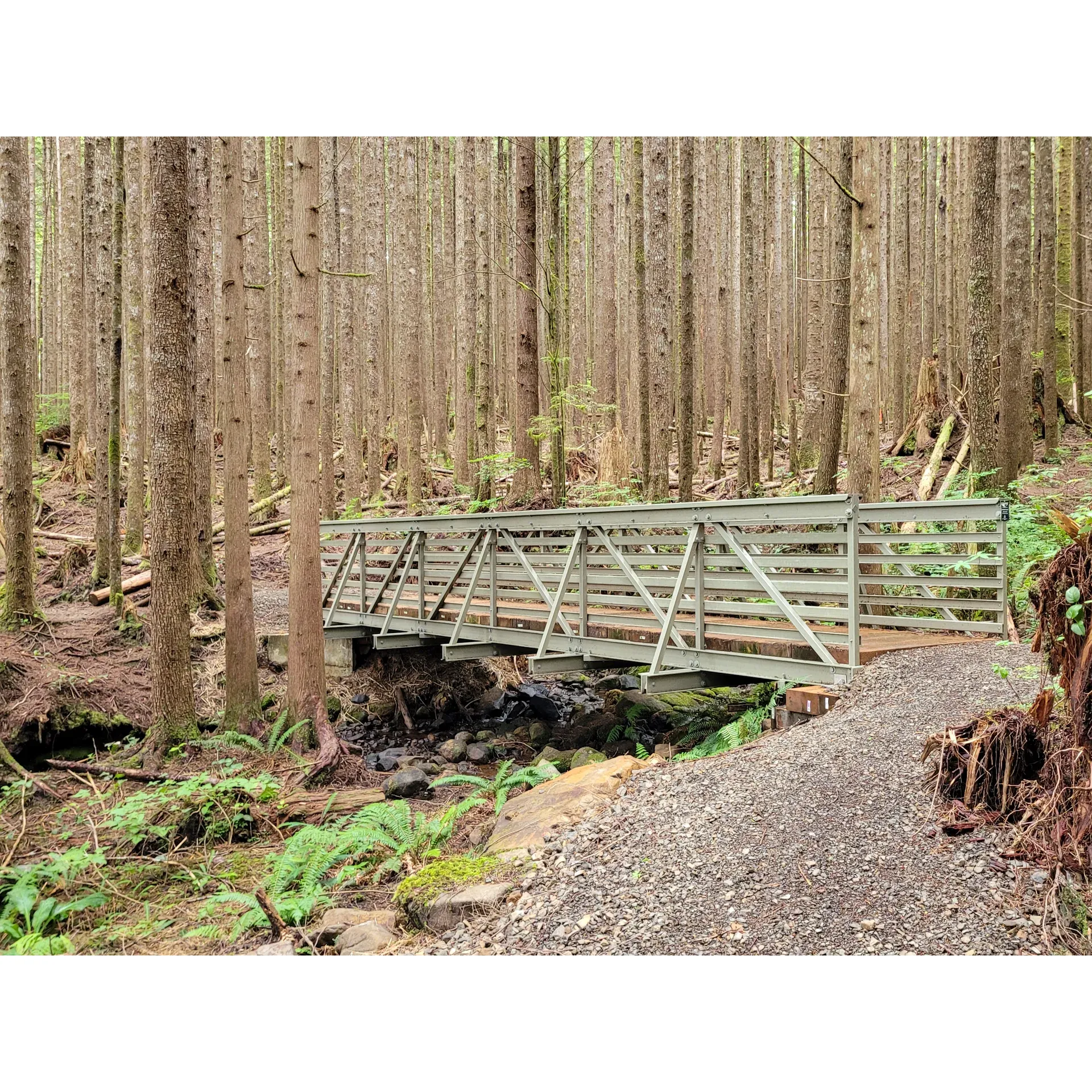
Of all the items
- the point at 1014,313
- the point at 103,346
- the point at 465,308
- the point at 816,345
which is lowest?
the point at 1014,313

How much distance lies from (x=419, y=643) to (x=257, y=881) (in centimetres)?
577

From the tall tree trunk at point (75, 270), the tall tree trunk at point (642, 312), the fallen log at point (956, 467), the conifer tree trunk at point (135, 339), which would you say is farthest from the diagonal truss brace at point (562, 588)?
the tall tree trunk at point (75, 270)

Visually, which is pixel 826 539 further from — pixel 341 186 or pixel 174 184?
pixel 341 186

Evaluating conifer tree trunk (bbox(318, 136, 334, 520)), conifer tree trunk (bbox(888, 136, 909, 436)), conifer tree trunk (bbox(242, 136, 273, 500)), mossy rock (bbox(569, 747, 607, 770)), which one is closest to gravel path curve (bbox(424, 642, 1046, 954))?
mossy rock (bbox(569, 747, 607, 770))

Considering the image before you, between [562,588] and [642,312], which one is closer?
[562,588]

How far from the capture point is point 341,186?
22.2m

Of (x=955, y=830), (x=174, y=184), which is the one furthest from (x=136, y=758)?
(x=955, y=830)

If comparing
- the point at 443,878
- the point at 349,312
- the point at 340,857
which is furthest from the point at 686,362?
the point at 349,312

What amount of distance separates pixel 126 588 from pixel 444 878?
9.80 m

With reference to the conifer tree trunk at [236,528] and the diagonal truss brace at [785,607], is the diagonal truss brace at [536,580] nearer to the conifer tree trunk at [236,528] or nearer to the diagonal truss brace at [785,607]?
the diagonal truss brace at [785,607]

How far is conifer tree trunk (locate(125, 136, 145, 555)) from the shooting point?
14.4 m

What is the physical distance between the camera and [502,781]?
827 cm

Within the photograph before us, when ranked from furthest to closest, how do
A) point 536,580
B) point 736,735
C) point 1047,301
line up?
point 1047,301, point 536,580, point 736,735

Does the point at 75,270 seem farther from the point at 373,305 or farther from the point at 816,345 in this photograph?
the point at 816,345
